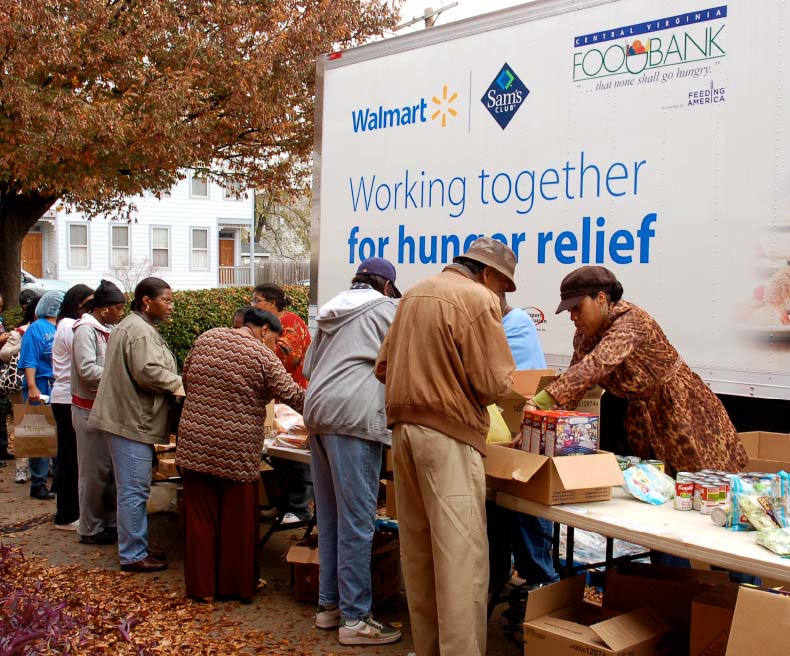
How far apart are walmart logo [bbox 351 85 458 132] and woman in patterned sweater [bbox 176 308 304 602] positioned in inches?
86.6

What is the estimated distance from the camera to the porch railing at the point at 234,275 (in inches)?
1446

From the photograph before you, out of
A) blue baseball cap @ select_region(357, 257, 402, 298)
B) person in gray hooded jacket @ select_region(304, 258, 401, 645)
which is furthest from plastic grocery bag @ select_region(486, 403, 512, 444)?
blue baseball cap @ select_region(357, 257, 402, 298)

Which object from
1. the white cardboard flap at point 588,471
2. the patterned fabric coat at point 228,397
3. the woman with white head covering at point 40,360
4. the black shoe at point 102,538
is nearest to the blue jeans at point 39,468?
the woman with white head covering at point 40,360

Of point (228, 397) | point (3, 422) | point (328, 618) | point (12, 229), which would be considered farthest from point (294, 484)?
point (12, 229)

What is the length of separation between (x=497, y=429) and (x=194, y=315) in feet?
30.7

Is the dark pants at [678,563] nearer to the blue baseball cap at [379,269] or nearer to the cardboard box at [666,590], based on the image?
the cardboard box at [666,590]

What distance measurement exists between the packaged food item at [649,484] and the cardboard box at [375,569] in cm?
172

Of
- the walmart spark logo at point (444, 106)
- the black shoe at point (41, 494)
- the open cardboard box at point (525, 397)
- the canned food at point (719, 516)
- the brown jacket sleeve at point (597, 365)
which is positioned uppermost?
the walmart spark logo at point (444, 106)

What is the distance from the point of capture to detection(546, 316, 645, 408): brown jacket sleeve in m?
3.74

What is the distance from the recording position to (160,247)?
32.2 metres

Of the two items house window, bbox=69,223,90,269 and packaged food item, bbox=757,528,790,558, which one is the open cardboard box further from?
house window, bbox=69,223,90,269

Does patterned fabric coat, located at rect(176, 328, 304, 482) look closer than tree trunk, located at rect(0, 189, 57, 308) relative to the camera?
Yes

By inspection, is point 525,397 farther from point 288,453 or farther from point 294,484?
point 294,484

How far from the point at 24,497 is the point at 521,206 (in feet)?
16.7
